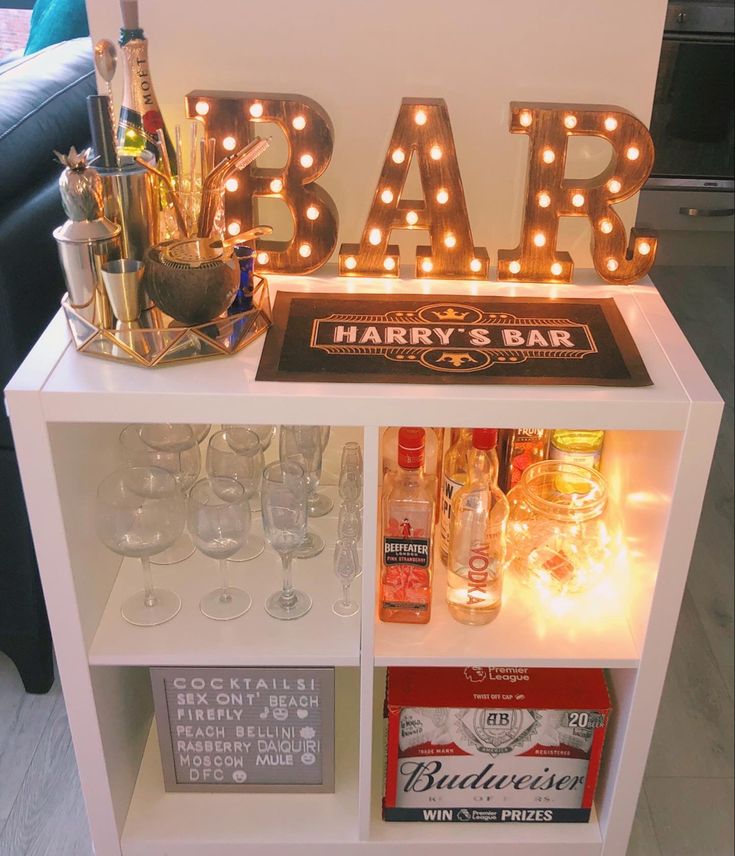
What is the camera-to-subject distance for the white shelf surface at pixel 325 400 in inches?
40.3

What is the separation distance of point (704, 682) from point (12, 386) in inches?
55.1

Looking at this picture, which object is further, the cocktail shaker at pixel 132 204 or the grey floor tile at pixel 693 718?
the grey floor tile at pixel 693 718

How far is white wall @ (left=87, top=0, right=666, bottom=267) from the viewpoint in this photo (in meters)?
1.21

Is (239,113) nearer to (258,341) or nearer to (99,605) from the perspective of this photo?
(258,341)

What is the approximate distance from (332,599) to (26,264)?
27.1 inches

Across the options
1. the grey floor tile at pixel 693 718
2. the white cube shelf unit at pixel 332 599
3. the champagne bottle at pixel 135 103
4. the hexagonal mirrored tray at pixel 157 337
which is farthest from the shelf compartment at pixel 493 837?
the champagne bottle at pixel 135 103

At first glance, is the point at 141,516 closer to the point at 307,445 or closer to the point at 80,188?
the point at 307,445

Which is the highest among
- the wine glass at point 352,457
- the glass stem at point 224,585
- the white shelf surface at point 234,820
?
the wine glass at point 352,457

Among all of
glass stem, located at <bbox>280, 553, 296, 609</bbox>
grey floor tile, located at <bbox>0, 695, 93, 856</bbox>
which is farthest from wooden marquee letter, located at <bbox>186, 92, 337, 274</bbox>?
grey floor tile, located at <bbox>0, 695, 93, 856</bbox>

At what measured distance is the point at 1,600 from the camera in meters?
1.62

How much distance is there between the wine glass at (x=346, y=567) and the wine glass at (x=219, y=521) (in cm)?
12

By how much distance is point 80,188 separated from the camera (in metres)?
1.05

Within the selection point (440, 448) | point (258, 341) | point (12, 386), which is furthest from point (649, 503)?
point (12, 386)

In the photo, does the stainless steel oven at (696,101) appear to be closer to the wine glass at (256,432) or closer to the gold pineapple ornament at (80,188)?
the wine glass at (256,432)
